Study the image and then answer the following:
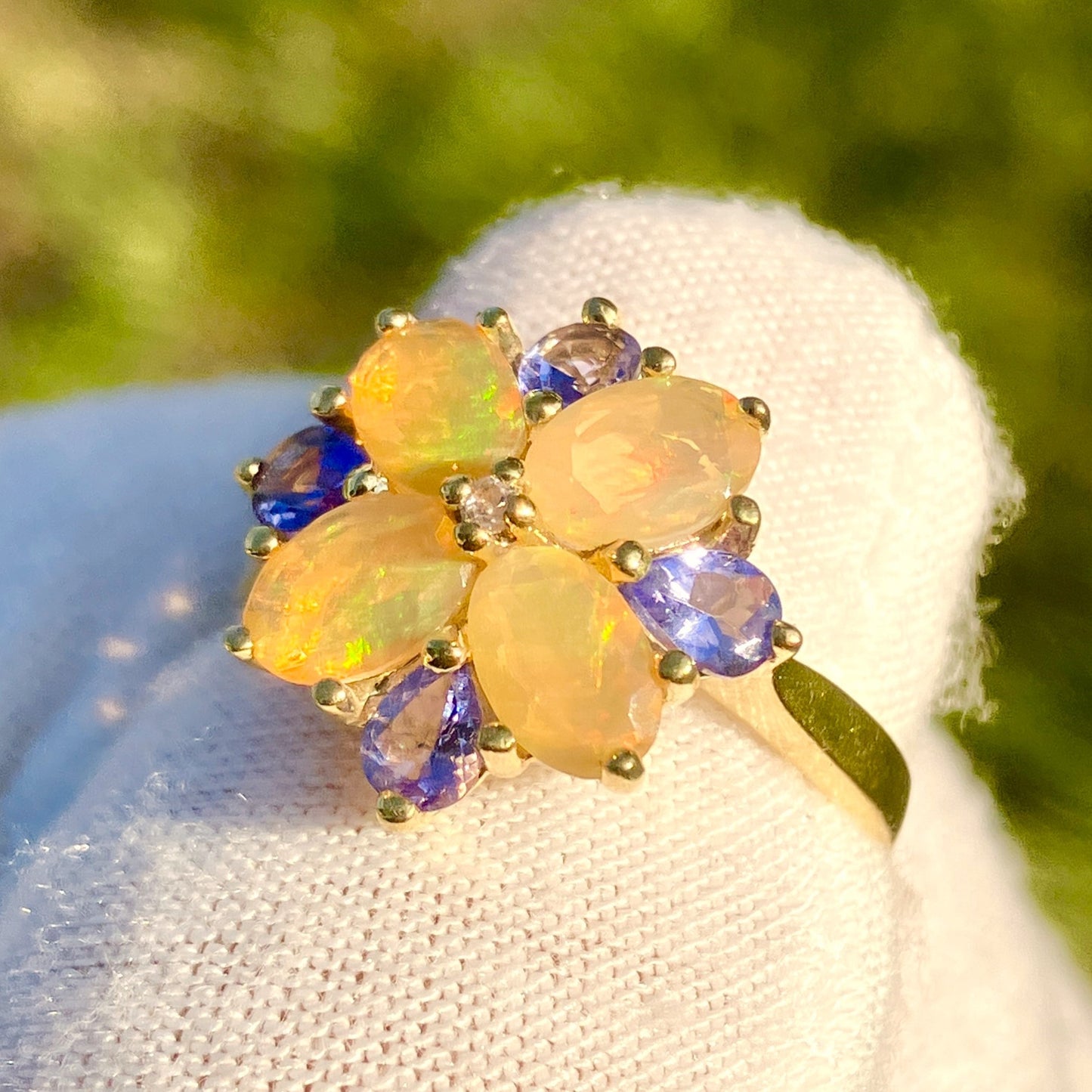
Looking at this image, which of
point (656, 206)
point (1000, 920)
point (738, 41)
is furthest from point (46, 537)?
point (738, 41)

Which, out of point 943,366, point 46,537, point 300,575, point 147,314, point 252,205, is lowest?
point 147,314

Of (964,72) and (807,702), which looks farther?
(964,72)

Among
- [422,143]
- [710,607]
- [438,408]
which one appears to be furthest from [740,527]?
[422,143]

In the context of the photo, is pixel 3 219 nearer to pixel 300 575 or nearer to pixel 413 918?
pixel 300 575

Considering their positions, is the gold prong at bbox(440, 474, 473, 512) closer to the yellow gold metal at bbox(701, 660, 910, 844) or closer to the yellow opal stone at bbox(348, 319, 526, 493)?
the yellow opal stone at bbox(348, 319, 526, 493)

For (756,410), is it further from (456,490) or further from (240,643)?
(240,643)
